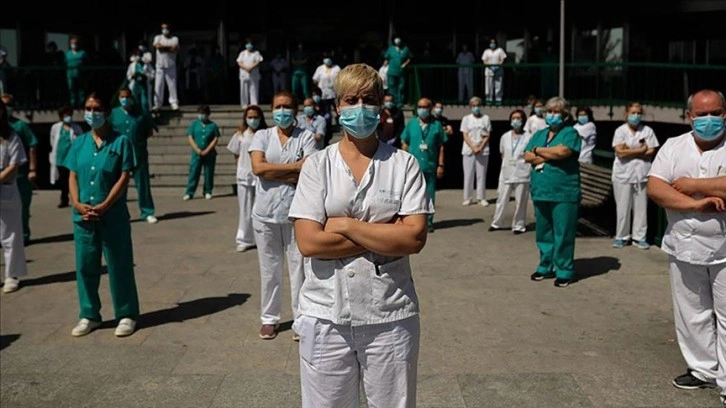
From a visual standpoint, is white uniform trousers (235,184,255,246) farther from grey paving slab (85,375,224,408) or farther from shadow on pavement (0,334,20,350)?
grey paving slab (85,375,224,408)

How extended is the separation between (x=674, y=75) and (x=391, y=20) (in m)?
8.58

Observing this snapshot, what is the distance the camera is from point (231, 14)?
2550 cm

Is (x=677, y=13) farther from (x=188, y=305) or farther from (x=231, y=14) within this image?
(x=188, y=305)

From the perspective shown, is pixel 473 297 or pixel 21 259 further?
pixel 21 259

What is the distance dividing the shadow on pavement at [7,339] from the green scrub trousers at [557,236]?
5274mm

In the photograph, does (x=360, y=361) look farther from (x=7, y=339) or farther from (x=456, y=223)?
(x=456, y=223)

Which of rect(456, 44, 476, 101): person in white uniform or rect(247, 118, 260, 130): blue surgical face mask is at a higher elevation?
rect(456, 44, 476, 101): person in white uniform

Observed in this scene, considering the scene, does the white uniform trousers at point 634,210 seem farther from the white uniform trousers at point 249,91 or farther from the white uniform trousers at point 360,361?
the white uniform trousers at point 249,91

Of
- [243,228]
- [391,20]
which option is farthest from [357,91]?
[391,20]

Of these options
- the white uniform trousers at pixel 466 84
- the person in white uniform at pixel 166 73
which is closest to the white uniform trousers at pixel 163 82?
the person in white uniform at pixel 166 73

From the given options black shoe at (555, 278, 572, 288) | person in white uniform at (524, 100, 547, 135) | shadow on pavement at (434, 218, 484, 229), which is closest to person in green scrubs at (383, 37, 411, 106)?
person in white uniform at (524, 100, 547, 135)

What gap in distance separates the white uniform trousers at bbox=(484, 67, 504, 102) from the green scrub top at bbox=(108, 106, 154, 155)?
9.37 metres

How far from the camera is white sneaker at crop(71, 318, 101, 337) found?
7.27 metres

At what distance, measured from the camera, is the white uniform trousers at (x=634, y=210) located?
11078 millimetres
